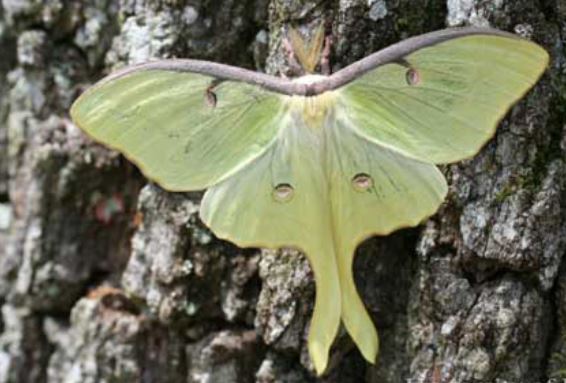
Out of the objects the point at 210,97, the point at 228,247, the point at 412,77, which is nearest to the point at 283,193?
the point at 210,97

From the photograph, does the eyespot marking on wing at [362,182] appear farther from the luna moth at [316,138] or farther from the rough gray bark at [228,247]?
the rough gray bark at [228,247]

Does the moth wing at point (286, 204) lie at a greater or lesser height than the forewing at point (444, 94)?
lesser

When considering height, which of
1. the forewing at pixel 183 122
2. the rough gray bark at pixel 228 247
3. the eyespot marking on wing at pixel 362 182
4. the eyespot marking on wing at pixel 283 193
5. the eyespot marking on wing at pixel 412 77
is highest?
the eyespot marking on wing at pixel 412 77

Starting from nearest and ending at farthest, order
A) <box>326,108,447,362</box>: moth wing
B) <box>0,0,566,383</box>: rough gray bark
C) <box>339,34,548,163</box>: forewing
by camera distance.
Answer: <box>339,34,548,163</box>: forewing, <box>326,108,447,362</box>: moth wing, <box>0,0,566,383</box>: rough gray bark

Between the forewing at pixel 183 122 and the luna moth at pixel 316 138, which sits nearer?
the luna moth at pixel 316 138

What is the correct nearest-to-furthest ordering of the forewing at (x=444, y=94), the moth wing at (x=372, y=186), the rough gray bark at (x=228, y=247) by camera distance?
the forewing at (x=444, y=94) < the moth wing at (x=372, y=186) < the rough gray bark at (x=228, y=247)

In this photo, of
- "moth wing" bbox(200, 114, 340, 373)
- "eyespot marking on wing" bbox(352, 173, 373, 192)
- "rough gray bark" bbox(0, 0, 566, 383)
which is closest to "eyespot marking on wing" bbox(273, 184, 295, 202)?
"moth wing" bbox(200, 114, 340, 373)

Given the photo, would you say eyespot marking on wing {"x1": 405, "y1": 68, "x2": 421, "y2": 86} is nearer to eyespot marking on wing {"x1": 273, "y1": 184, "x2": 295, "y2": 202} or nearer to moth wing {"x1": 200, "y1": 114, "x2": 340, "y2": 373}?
moth wing {"x1": 200, "y1": 114, "x2": 340, "y2": 373}

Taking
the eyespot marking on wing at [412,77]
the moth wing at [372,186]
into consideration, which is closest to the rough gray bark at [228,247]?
the moth wing at [372,186]
